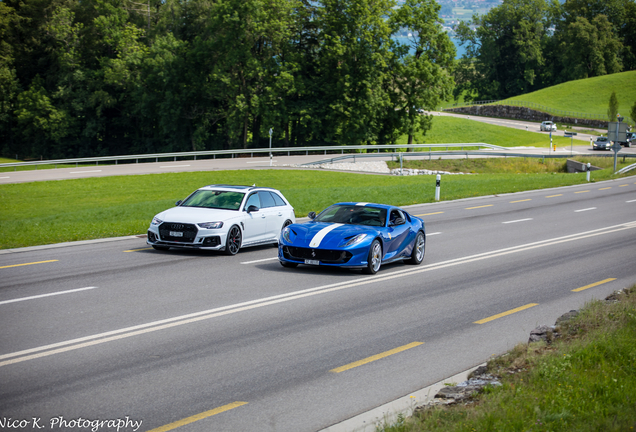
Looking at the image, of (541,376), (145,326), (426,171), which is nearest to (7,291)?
(145,326)

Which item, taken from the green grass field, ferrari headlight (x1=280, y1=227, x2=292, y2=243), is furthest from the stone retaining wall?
the green grass field

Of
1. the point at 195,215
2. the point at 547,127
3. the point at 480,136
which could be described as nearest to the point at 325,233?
the point at 195,215

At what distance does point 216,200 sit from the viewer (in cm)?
1576

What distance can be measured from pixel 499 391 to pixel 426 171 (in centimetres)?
4759

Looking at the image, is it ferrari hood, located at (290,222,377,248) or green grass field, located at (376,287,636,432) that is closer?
green grass field, located at (376,287,636,432)

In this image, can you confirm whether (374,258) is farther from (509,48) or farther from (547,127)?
(509,48)

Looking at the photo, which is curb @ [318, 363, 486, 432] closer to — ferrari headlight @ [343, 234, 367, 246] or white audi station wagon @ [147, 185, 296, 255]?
ferrari headlight @ [343, 234, 367, 246]

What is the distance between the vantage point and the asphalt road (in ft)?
19.1

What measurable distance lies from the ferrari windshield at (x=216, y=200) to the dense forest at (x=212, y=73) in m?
48.2

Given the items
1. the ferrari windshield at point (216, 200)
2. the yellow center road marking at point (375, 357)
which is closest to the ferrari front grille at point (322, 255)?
the ferrari windshield at point (216, 200)

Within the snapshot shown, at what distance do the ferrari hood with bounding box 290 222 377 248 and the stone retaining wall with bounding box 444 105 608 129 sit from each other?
102 metres

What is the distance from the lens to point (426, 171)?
2064 inches

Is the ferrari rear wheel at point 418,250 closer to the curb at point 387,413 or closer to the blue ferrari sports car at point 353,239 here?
the blue ferrari sports car at point 353,239

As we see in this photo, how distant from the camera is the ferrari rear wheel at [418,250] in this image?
14256 millimetres
